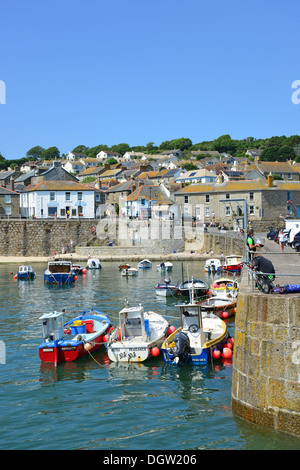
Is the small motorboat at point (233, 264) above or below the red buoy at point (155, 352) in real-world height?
above

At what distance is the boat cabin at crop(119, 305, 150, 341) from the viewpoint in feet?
73.7

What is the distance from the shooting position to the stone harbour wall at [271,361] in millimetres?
11703

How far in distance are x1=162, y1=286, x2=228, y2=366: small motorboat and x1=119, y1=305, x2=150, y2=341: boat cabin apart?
1.63 metres

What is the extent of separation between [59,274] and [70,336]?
2544 cm

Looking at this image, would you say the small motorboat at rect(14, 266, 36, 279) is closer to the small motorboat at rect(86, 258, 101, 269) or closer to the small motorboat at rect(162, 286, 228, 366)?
the small motorboat at rect(86, 258, 101, 269)

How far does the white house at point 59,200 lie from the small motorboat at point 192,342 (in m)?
58.4

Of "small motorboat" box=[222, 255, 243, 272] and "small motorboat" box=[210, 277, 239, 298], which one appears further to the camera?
"small motorboat" box=[222, 255, 243, 272]

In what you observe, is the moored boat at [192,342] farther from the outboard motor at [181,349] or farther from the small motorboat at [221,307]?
the small motorboat at [221,307]

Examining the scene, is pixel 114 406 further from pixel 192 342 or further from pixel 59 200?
pixel 59 200

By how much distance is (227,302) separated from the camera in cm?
3066

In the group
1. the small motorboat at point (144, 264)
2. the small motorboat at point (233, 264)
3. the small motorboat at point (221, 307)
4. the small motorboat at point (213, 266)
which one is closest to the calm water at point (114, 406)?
the small motorboat at point (221, 307)

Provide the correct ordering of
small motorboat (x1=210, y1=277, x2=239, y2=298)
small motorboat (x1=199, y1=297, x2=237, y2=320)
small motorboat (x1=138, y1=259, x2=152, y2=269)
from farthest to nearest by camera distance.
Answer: small motorboat (x1=138, y1=259, x2=152, y2=269)
small motorboat (x1=210, y1=277, x2=239, y2=298)
small motorboat (x1=199, y1=297, x2=237, y2=320)

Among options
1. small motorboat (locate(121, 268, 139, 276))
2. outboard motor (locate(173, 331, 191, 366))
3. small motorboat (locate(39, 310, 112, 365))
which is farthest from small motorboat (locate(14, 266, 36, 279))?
outboard motor (locate(173, 331, 191, 366))

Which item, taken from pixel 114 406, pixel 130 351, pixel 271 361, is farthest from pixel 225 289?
pixel 271 361
